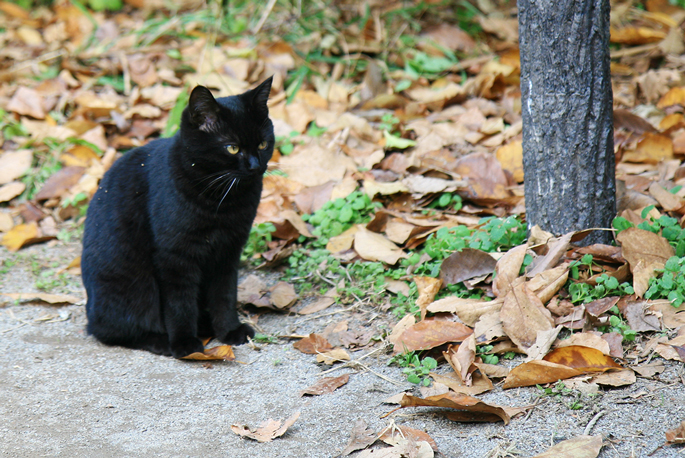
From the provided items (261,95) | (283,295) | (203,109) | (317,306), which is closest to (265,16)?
(261,95)

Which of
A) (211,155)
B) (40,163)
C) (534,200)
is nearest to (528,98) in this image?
(534,200)

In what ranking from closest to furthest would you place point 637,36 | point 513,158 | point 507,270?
1. point 507,270
2. point 513,158
3. point 637,36

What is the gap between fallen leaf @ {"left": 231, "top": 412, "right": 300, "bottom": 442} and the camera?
207cm

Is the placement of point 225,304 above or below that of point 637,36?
below

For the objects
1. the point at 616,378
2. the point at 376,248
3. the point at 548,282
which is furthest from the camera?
the point at 376,248

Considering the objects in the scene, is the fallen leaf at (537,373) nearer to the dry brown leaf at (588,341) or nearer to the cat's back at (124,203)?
the dry brown leaf at (588,341)

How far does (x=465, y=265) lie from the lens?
273cm

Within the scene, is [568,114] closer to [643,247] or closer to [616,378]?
[643,247]

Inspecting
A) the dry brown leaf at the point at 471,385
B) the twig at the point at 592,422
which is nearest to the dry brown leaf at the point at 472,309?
the dry brown leaf at the point at 471,385

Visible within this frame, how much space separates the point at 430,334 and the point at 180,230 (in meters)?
1.15

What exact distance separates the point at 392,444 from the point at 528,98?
1.50m

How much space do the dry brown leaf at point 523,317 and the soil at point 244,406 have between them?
0.82ft

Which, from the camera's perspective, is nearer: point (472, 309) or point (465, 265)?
point (472, 309)

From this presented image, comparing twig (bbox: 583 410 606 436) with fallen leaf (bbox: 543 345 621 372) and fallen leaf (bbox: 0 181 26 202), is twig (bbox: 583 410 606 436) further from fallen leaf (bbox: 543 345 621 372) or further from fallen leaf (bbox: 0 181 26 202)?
fallen leaf (bbox: 0 181 26 202)
